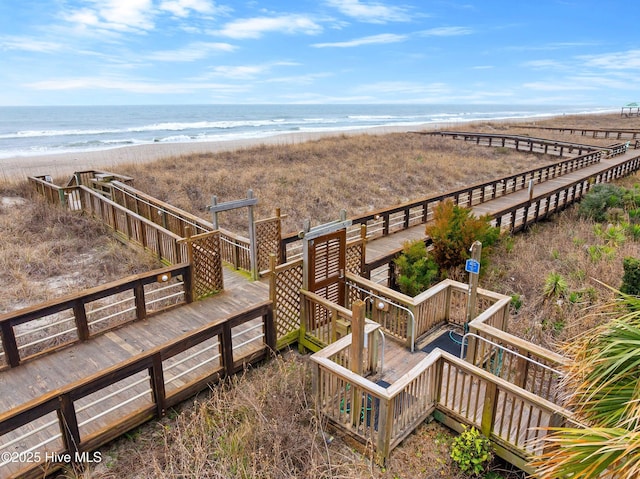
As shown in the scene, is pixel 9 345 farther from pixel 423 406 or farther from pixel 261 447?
pixel 423 406

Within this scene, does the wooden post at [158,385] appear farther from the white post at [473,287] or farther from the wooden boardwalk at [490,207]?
the wooden boardwalk at [490,207]

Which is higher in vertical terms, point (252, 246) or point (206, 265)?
point (252, 246)

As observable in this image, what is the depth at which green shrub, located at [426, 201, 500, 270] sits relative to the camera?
997 centimetres

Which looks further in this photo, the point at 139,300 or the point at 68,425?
the point at 139,300

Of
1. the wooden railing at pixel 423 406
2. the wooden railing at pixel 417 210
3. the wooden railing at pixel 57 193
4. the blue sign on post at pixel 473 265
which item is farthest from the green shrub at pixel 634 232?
the wooden railing at pixel 57 193

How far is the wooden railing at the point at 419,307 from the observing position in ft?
23.2

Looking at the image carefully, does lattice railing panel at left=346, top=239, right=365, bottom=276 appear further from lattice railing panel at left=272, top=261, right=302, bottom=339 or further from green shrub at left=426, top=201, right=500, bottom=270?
green shrub at left=426, top=201, right=500, bottom=270

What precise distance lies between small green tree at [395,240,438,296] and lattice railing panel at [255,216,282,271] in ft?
9.09

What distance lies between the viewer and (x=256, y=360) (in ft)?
22.8

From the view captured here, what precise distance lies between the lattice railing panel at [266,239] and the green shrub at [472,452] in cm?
550

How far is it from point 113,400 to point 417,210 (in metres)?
13.2

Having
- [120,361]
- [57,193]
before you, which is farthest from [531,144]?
[120,361]

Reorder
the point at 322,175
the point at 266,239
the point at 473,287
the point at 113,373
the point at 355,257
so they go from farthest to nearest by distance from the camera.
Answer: the point at 322,175 < the point at 266,239 < the point at 355,257 < the point at 473,287 < the point at 113,373

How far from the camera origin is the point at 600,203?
1622cm
